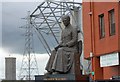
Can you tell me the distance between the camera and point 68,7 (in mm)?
42625

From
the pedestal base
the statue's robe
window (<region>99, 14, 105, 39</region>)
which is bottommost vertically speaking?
the pedestal base

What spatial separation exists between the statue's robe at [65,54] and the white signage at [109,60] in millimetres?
14357

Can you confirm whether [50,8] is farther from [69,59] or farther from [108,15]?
[69,59]

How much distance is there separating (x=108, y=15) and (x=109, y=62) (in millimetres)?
3440

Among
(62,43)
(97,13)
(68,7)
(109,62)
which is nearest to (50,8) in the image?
(68,7)

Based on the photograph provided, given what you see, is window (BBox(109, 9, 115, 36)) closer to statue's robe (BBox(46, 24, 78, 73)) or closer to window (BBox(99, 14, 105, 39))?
window (BBox(99, 14, 105, 39))

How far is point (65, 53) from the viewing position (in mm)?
16672

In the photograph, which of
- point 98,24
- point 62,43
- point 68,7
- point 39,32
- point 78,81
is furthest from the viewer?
point 39,32

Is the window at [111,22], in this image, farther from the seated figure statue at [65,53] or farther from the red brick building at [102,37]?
the seated figure statue at [65,53]

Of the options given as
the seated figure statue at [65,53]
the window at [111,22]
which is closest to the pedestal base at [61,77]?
the seated figure statue at [65,53]

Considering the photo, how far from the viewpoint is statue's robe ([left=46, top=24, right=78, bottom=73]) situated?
16.5 metres

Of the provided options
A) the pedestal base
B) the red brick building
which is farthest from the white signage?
the pedestal base

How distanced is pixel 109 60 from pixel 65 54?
16568 millimetres

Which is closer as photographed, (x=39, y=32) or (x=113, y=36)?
(x=113, y=36)
